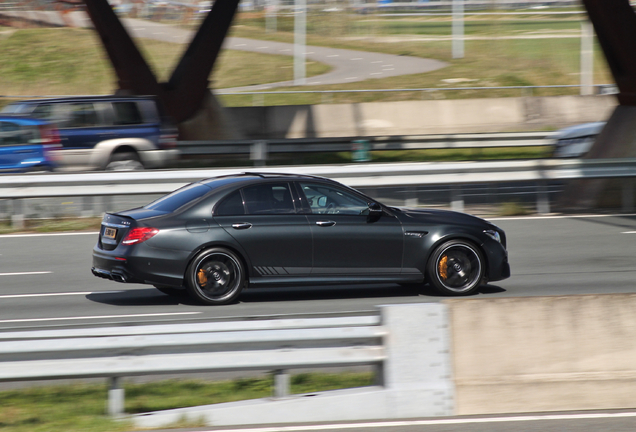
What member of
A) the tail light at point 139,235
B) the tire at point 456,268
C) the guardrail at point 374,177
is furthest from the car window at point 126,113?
the tire at point 456,268

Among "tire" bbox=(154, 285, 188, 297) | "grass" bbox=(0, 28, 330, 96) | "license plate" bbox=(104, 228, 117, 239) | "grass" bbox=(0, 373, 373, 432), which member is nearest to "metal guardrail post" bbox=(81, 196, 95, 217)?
"tire" bbox=(154, 285, 188, 297)

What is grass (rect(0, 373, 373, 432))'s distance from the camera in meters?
5.35

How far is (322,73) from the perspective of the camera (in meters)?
50.8

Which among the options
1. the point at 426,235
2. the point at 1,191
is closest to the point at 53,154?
the point at 1,191

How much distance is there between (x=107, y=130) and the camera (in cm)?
1788

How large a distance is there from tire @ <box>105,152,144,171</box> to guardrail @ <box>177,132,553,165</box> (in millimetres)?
6027

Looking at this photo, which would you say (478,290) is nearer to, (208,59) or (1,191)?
(1,191)

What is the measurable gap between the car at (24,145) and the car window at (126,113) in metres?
1.60

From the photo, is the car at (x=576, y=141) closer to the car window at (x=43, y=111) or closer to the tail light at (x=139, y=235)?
the car window at (x=43, y=111)

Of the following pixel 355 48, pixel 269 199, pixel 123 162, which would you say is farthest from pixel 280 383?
pixel 355 48

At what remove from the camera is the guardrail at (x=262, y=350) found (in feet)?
17.1

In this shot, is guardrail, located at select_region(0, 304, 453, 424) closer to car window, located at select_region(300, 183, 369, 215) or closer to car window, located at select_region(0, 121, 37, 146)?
car window, located at select_region(300, 183, 369, 215)

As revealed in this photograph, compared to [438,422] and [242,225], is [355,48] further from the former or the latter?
[438,422]

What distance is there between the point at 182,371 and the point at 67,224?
998 centimetres
